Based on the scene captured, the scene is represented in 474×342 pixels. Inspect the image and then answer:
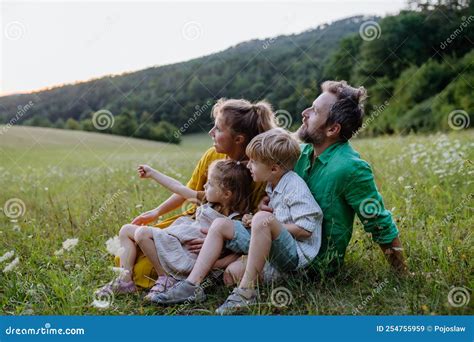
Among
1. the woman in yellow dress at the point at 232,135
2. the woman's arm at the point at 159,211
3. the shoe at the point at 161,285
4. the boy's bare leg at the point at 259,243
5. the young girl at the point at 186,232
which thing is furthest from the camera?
the woman's arm at the point at 159,211

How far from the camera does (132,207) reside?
4824 millimetres

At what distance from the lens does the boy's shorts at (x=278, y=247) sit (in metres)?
2.97

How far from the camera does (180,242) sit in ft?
11.1

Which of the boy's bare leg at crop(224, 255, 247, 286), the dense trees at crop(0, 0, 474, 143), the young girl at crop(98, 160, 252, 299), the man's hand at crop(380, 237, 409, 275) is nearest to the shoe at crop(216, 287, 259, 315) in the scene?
the boy's bare leg at crop(224, 255, 247, 286)

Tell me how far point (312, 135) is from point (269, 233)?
737 mm

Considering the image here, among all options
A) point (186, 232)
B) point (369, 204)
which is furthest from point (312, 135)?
Answer: point (186, 232)

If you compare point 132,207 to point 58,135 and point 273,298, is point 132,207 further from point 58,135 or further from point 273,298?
point 58,135

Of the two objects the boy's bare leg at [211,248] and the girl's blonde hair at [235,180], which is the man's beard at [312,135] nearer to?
the girl's blonde hair at [235,180]

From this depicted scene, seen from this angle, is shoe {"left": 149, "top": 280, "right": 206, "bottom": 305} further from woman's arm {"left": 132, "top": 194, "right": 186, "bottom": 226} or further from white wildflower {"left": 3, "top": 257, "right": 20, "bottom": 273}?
white wildflower {"left": 3, "top": 257, "right": 20, "bottom": 273}

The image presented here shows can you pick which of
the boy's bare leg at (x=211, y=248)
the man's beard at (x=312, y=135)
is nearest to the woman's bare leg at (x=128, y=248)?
the boy's bare leg at (x=211, y=248)

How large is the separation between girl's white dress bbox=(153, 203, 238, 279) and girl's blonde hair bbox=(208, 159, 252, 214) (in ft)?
0.27

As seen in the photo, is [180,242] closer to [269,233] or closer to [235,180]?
[235,180]

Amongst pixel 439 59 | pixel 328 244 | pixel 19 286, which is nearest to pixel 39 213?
pixel 19 286

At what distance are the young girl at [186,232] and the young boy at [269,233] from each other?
157mm
